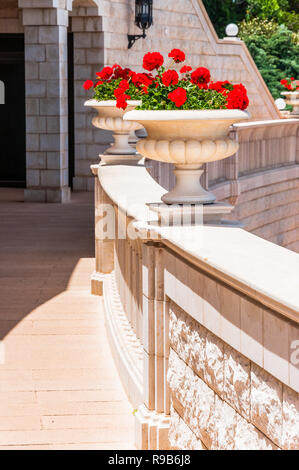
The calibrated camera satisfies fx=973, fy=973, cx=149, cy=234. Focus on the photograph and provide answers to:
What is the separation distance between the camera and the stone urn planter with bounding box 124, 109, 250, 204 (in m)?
5.41

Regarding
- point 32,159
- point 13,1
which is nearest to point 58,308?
point 32,159

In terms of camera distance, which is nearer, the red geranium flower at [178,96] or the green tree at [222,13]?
the red geranium flower at [178,96]

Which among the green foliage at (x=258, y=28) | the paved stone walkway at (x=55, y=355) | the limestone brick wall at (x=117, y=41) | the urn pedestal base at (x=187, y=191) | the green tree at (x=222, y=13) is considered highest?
the green tree at (x=222, y=13)

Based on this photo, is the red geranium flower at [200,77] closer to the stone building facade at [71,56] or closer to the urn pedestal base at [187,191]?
the urn pedestal base at [187,191]

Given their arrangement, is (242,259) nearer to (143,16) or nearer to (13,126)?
(143,16)

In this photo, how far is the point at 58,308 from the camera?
9680 millimetres

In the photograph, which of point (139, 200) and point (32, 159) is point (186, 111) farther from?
point (32, 159)

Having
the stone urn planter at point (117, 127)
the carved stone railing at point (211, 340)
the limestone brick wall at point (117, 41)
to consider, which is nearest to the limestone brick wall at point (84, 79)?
the limestone brick wall at point (117, 41)

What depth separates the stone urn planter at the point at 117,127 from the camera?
10070mm

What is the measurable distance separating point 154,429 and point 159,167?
621cm

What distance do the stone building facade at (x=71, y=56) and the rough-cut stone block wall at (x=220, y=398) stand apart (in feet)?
42.5

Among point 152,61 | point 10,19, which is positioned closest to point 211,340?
point 152,61

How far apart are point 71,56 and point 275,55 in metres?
17.8

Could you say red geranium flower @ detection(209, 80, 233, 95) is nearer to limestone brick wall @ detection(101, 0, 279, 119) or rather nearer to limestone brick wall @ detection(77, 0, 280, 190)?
limestone brick wall @ detection(77, 0, 280, 190)
